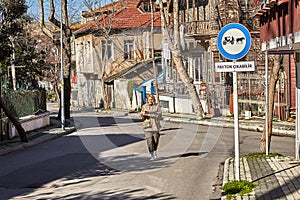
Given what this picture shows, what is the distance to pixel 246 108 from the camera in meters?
28.0

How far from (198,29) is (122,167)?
2349cm

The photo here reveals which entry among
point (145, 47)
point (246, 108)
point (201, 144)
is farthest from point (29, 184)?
point (145, 47)

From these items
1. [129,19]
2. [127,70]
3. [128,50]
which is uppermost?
[129,19]

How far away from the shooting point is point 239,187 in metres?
10.0

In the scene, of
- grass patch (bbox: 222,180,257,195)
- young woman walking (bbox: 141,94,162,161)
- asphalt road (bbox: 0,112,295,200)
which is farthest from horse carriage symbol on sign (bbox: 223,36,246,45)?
young woman walking (bbox: 141,94,162,161)

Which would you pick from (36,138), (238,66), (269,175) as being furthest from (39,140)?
(238,66)

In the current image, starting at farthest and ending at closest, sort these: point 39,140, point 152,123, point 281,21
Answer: point 39,140 → point 152,123 → point 281,21

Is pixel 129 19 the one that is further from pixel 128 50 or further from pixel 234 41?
pixel 234 41

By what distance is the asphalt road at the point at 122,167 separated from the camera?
10867 millimetres

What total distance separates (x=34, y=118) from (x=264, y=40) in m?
15.8

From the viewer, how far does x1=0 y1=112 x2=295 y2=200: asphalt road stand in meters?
10.9

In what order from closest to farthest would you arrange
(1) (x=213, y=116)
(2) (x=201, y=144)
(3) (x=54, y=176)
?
1. (3) (x=54, y=176)
2. (2) (x=201, y=144)
3. (1) (x=213, y=116)

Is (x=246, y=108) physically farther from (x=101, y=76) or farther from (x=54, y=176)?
(x=101, y=76)

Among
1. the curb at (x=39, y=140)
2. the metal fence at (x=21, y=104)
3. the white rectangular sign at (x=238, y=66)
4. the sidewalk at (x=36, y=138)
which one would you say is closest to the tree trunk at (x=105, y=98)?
the metal fence at (x=21, y=104)
